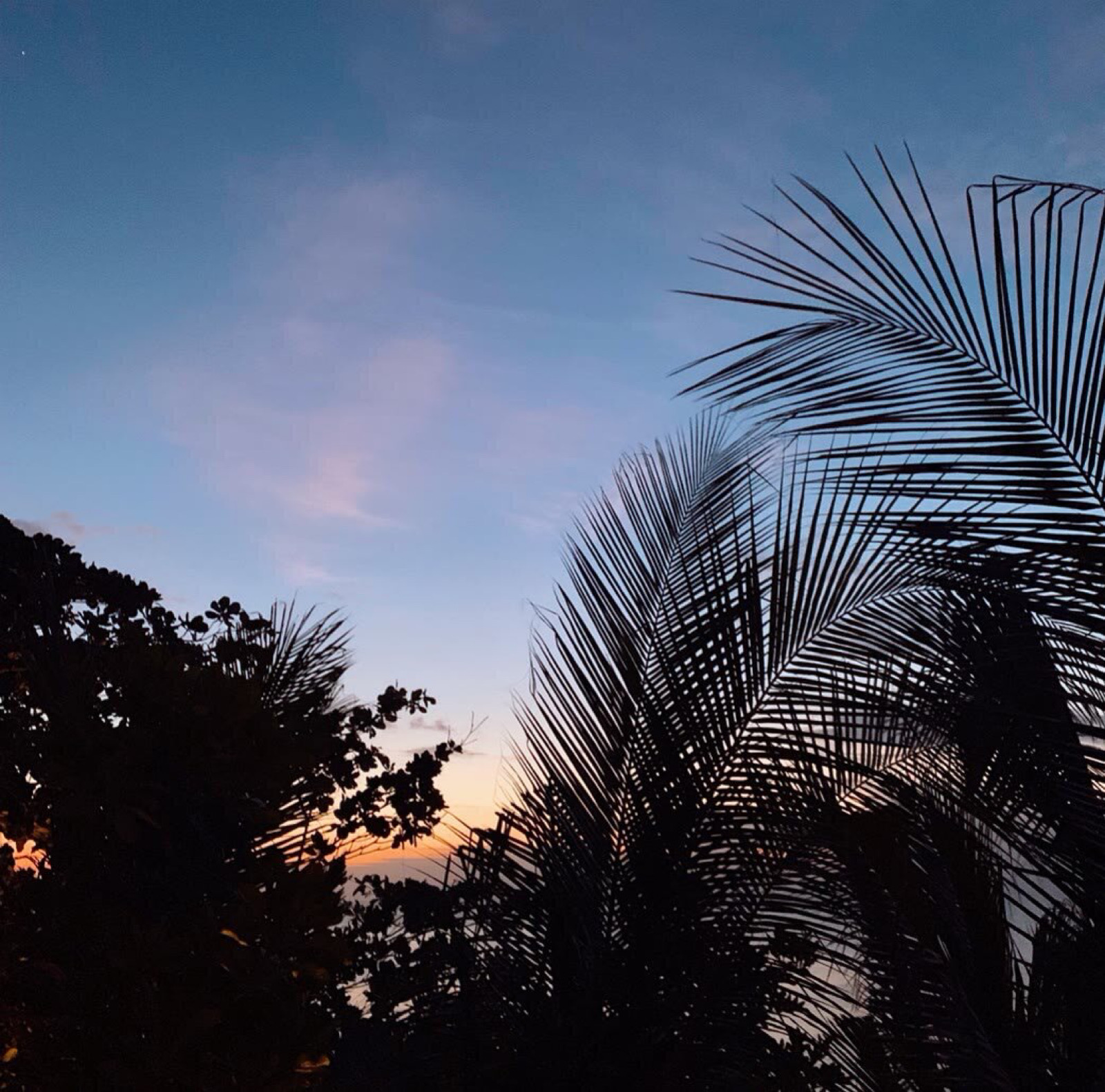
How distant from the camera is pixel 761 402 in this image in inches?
94.9

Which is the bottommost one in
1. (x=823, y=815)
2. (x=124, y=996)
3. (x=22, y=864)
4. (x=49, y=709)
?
(x=124, y=996)

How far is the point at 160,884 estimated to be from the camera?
11.0ft

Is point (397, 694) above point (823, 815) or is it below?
above

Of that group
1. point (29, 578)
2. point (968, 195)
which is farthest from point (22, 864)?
point (968, 195)

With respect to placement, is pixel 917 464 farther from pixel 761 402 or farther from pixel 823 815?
pixel 823 815

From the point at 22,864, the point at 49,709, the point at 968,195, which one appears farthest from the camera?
the point at 22,864

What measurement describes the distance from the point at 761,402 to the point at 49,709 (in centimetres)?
257

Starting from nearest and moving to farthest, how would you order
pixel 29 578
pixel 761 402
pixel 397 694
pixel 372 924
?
1. pixel 761 402
2. pixel 29 578
3. pixel 372 924
4. pixel 397 694

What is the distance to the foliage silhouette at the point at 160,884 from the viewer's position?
312 centimetres

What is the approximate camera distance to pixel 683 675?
349 cm

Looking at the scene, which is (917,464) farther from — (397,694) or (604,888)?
(397,694)

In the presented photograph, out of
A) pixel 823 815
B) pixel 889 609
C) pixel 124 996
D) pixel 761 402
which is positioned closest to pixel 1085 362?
pixel 761 402

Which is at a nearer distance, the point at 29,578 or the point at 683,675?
the point at 683,675

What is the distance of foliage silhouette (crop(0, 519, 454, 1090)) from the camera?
312cm
